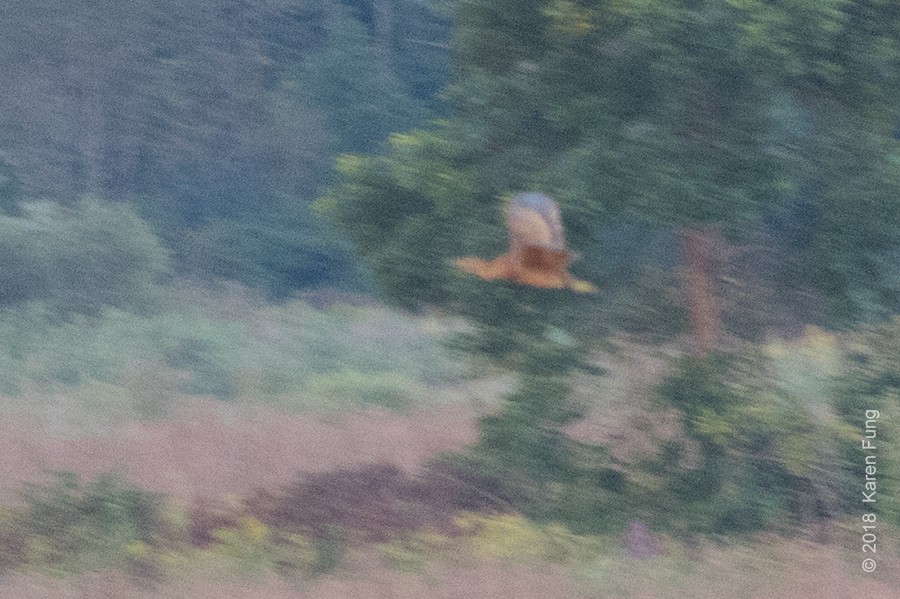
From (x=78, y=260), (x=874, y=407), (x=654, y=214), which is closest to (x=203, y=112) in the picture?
(x=78, y=260)

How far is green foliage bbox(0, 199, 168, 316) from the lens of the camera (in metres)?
10.3

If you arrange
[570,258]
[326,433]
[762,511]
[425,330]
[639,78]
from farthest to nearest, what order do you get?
[425,330]
[326,433]
[762,511]
[639,78]
[570,258]

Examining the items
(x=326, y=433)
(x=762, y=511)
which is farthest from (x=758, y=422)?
(x=326, y=433)

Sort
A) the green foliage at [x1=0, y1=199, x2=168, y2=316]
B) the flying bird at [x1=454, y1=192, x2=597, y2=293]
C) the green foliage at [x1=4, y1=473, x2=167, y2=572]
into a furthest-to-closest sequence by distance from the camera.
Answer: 1. the green foliage at [x1=0, y1=199, x2=168, y2=316]
2. the green foliage at [x1=4, y1=473, x2=167, y2=572]
3. the flying bird at [x1=454, y1=192, x2=597, y2=293]

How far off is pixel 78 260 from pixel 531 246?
8071 mm

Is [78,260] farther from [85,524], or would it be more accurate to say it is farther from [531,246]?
[531,246]

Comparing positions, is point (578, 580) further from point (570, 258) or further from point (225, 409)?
point (225, 409)

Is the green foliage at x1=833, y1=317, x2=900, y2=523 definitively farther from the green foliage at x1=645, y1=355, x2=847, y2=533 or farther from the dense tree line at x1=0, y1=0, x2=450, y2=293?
the dense tree line at x1=0, y1=0, x2=450, y2=293

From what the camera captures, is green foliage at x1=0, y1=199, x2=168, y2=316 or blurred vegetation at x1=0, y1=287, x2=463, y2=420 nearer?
blurred vegetation at x1=0, y1=287, x2=463, y2=420

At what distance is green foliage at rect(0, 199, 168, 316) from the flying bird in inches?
280

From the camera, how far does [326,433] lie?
5.97m

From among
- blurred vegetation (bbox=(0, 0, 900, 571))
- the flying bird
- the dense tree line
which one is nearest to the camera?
the flying bird

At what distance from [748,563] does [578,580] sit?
2.43 feet

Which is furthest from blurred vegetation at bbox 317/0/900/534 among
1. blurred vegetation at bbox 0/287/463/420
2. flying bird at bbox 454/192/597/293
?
blurred vegetation at bbox 0/287/463/420
